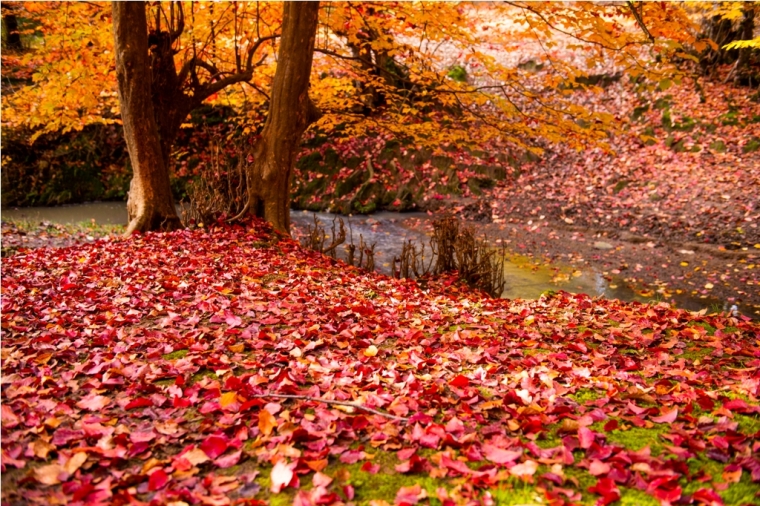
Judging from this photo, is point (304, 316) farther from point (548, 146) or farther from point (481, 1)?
point (481, 1)

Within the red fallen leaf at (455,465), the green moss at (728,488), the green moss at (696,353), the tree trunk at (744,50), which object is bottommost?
the green moss at (696,353)

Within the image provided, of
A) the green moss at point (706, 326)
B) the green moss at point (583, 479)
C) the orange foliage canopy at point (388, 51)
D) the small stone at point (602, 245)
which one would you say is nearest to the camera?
the green moss at point (583, 479)

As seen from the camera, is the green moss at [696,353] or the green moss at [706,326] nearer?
the green moss at [696,353]

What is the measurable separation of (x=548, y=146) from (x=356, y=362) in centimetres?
1382

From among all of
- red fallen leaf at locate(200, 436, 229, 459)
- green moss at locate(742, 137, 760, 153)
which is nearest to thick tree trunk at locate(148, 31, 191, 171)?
red fallen leaf at locate(200, 436, 229, 459)

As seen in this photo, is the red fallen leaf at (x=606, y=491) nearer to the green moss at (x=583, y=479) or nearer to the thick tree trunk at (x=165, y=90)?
the green moss at (x=583, y=479)

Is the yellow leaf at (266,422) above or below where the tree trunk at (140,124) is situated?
below

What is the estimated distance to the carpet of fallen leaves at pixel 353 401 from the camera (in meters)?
2.03

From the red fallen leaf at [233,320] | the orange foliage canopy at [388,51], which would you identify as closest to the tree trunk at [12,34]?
the orange foliage canopy at [388,51]

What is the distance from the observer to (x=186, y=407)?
2.64 m

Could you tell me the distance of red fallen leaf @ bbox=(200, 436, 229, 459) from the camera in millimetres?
2213

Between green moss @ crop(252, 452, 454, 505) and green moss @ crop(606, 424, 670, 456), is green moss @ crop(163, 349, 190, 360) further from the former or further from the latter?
green moss @ crop(606, 424, 670, 456)

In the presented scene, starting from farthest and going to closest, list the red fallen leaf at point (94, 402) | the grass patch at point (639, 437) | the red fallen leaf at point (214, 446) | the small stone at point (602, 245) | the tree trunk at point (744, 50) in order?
1. the tree trunk at point (744, 50)
2. the small stone at point (602, 245)
3. the red fallen leaf at point (94, 402)
4. the grass patch at point (639, 437)
5. the red fallen leaf at point (214, 446)

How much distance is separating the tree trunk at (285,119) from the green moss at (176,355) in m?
4.21
